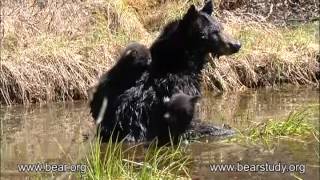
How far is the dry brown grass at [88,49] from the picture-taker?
9141 mm

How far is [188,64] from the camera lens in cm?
625

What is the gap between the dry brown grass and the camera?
30.0 ft

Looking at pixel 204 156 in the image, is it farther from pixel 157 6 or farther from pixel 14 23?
pixel 157 6

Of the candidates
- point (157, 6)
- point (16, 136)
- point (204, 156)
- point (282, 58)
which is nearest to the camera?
point (204, 156)

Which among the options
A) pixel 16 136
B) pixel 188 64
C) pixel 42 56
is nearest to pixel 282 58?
pixel 42 56

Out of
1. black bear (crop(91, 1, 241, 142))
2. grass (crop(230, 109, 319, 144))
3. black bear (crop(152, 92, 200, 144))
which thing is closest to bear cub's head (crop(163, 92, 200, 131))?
black bear (crop(152, 92, 200, 144))

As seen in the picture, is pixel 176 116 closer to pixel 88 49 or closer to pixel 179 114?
pixel 179 114

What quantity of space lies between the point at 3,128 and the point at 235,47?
105 inches

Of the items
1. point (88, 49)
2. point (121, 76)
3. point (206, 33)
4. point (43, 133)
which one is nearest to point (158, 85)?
point (121, 76)

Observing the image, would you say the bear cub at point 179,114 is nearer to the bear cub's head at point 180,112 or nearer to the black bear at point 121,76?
the bear cub's head at point 180,112

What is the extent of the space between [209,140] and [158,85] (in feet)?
2.60

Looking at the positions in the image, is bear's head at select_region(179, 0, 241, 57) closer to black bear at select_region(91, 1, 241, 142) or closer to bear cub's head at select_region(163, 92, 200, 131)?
black bear at select_region(91, 1, 241, 142)

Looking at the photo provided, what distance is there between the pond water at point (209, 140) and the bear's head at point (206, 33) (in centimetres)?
94

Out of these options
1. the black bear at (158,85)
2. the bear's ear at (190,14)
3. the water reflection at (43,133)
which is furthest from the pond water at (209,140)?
the bear's ear at (190,14)
